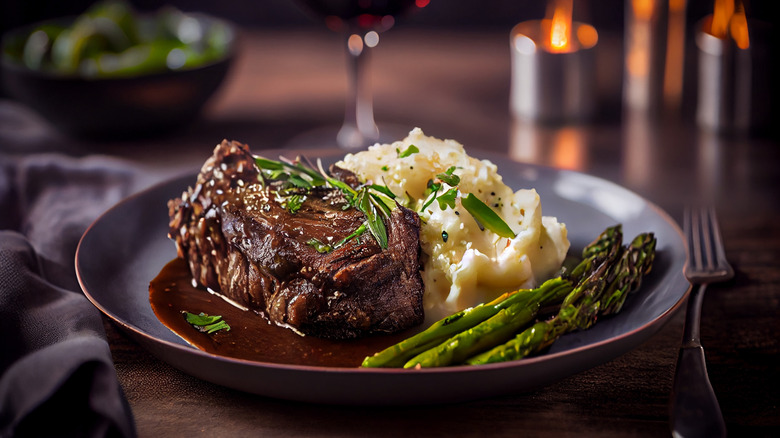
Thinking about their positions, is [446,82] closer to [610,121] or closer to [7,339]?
[610,121]

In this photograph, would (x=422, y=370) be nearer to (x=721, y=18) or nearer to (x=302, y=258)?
(x=302, y=258)

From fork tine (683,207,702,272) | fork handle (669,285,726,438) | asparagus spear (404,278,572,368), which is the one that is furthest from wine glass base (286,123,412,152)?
fork handle (669,285,726,438)

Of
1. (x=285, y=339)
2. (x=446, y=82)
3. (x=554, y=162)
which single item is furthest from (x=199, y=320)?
(x=446, y=82)

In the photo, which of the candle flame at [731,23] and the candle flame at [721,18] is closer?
the candle flame at [731,23]

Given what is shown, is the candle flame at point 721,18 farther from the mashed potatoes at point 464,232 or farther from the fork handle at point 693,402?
the fork handle at point 693,402

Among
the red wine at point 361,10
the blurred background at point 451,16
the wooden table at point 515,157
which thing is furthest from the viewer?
the blurred background at point 451,16

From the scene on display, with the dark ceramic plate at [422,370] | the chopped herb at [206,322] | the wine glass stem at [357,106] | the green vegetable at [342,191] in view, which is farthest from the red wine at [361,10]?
the chopped herb at [206,322]
